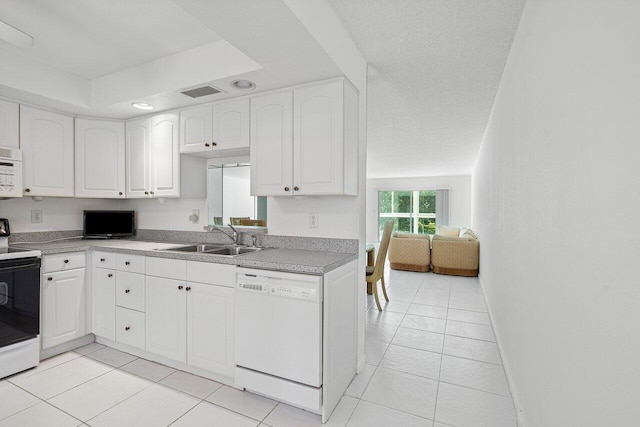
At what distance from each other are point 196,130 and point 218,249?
3.65ft

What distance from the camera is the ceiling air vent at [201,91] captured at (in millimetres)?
2307

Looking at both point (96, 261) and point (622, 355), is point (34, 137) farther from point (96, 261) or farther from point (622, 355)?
point (622, 355)

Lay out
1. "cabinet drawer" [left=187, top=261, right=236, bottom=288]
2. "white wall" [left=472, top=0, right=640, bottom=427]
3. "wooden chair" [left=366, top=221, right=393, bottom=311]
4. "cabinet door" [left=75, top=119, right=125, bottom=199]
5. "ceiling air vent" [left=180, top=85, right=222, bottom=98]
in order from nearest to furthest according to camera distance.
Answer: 1. "white wall" [left=472, top=0, right=640, bottom=427]
2. "cabinet drawer" [left=187, top=261, right=236, bottom=288]
3. "ceiling air vent" [left=180, top=85, right=222, bottom=98]
4. "cabinet door" [left=75, top=119, right=125, bottom=199]
5. "wooden chair" [left=366, top=221, right=393, bottom=311]

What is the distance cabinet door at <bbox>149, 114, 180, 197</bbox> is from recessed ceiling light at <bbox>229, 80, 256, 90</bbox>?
89 cm

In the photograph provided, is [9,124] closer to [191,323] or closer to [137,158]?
[137,158]

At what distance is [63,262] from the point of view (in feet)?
8.13

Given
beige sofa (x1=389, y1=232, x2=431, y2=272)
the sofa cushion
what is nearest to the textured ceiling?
beige sofa (x1=389, y1=232, x2=431, y2=272)

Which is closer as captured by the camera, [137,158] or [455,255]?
[137,158]

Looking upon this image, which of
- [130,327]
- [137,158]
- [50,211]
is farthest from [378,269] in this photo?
[50,211]

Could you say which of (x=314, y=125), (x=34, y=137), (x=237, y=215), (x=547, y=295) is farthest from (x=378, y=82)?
(x=34, y=137)

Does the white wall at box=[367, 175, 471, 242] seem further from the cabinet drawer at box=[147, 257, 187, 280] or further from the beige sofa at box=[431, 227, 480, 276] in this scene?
the cabinet drawer at box=[147, 257, 187, 280]

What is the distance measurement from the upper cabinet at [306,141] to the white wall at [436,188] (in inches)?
294

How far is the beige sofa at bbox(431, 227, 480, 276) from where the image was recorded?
17.5 ft

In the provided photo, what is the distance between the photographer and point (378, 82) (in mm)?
2744
